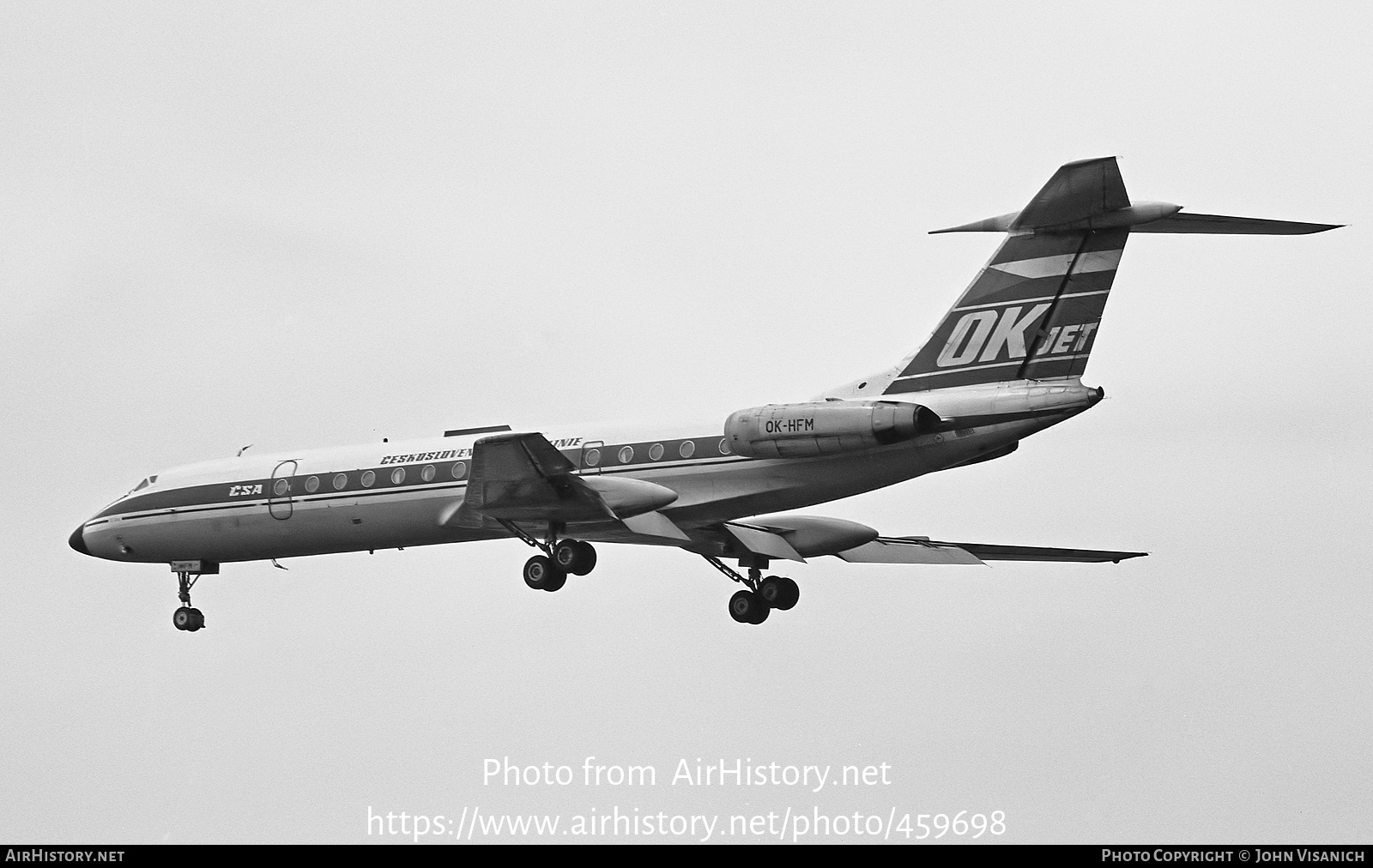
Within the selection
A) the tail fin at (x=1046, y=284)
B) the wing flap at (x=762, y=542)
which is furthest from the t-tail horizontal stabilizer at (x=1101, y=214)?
the wing flap at (x=762, y=542)

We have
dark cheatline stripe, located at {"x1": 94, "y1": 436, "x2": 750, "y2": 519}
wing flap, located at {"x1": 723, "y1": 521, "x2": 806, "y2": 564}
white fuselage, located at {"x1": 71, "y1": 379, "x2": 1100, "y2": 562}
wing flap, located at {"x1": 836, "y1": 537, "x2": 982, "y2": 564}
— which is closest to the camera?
white fuselage, located at {"x1": 71, "y1": 379, "x2": 1100, "y2": 562}

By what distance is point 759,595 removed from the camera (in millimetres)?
30875

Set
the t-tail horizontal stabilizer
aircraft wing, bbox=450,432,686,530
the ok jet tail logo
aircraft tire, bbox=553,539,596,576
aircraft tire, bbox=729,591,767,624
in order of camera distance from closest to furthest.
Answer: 1. the t-tail horizontal stabilizer
2. the ok jet tail logo
3. aircraft wing, bbox=450,432,686,530
4. aircraft tire, bbox=553,539,596,576
5. aircraft tire, bbox=729,591,767,624

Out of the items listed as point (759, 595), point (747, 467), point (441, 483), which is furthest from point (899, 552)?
point (441, 483)

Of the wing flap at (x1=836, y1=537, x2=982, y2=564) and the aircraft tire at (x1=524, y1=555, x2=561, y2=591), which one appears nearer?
the aircraft tire at (x1=524, y1=555, x2=561, y2=591)

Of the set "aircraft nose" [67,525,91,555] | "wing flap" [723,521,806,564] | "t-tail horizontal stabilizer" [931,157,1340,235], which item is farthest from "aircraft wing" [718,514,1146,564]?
"aircraft nose" [67,525,91,555]

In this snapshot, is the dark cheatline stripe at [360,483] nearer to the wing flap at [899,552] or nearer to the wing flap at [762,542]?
the wing flap at [762,542]

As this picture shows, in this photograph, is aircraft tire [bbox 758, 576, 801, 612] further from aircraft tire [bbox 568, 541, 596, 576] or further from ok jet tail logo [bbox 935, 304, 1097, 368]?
ok jet tail logo [bbox 935, 304, 1097, 368]

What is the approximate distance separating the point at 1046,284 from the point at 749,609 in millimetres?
8556

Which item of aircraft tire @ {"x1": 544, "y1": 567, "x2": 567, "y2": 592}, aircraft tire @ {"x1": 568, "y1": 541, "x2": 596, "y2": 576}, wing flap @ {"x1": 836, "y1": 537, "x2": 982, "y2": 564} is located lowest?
aircraft tire @ {"x1": 544, "y1": 567, "x2": 567, "y2": 592}

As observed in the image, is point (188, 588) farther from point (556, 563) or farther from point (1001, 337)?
point (1001, 337)

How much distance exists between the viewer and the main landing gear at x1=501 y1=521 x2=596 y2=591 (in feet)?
92.9

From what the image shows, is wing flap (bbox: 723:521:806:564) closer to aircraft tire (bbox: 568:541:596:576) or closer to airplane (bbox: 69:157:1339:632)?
airplane (bbox: 69:157:1339:632)

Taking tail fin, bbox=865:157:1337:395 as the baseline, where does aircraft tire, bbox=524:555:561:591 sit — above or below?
below
